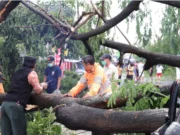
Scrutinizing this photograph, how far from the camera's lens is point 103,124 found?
15.3 ft

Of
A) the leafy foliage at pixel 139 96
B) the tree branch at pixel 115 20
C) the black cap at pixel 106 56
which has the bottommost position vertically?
the leafy foliage at pixel 139 96

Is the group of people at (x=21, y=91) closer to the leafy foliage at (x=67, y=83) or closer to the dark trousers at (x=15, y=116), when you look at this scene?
the dark trousers at (x=15, y=116)

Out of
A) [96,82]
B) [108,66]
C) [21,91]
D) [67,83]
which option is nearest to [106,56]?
[108,66]

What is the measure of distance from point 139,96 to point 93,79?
118 cm

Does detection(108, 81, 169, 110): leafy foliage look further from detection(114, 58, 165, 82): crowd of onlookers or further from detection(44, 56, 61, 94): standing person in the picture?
detection(44, 56, 61, 94): standing person

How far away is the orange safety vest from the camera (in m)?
5.43

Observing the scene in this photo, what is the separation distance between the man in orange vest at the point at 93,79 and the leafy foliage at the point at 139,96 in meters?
0.70

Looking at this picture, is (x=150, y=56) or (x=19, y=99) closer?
(x=19, y=99)

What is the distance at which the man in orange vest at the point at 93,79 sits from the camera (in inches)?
214

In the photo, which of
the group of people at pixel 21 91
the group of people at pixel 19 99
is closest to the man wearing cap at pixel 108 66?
the group of people at pixel 21 91

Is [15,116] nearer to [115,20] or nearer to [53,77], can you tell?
A: [115,20]

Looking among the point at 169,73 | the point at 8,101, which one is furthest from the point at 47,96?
the point at 169,73

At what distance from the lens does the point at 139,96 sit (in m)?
4.61

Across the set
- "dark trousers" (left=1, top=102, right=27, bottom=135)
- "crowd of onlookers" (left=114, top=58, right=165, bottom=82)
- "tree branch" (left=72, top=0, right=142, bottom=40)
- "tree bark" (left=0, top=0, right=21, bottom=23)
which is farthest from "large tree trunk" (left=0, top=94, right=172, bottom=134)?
"tree branch" (left=72, top=0, right=142, bottom=40)
